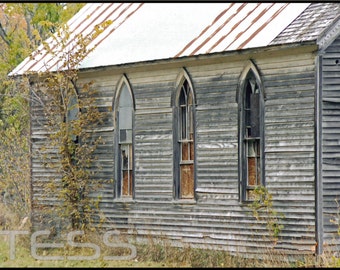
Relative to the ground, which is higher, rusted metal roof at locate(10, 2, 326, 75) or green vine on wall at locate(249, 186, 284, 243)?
rusted metal roof at locate(10, 2, 326, 75)

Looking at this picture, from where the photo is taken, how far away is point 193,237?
75.4ft

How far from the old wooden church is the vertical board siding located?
26 mm

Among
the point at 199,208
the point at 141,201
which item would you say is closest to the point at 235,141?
the point at 199,208

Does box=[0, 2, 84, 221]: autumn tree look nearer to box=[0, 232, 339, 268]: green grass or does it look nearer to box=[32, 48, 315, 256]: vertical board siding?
box=[32, 48, 315, 256]: vertical board siding

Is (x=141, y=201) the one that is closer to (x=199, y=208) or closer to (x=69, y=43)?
(x=199, y=208)

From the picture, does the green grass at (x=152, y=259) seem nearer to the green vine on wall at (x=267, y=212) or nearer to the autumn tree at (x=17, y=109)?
the green vine on wall at (x=267, y=212)

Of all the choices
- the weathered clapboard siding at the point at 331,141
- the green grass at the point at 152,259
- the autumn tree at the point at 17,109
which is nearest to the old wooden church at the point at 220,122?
the weathered clapboard siding at the point at 331,141

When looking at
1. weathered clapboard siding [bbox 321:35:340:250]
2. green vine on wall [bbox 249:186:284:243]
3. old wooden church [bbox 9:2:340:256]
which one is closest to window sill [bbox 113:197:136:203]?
old wooden church [bbox 9:2:340:256]

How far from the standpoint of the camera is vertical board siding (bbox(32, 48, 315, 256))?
67.8 ft

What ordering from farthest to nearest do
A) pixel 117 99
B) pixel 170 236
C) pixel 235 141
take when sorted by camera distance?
pixel 117 99 → pixel 170 236 → pixel 235 141

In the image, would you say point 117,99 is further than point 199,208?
Yes

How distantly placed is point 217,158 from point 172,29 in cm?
394

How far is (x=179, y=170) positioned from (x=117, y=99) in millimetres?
2649

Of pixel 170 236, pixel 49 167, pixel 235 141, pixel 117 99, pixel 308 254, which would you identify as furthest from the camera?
pixel 49 167
